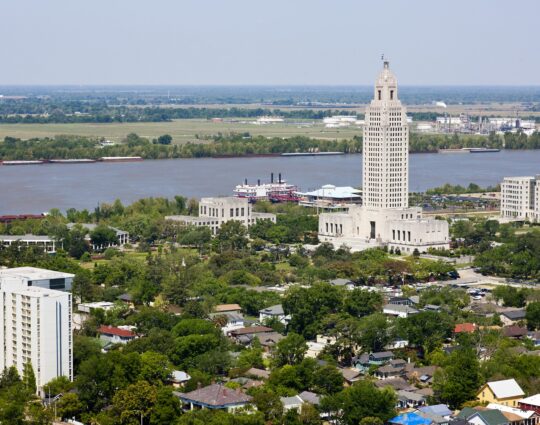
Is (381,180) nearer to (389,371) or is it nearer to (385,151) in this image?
(385,151)

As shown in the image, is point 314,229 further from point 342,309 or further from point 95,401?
point 95,401

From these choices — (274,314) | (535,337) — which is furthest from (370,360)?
(274,314)

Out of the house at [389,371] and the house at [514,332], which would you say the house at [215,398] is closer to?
the house at [389,371]

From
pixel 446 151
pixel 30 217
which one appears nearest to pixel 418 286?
pixel 30 217

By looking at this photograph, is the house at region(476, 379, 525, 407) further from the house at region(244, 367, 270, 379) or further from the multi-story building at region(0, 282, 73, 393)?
the multi-story building at region(0, 282, 73, 393)

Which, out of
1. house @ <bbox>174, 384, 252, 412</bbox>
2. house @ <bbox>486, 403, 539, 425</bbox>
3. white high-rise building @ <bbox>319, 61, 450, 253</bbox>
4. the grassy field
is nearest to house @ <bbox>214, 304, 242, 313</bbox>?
house @ <bbox>174, 384, 252, 412</bbox>
